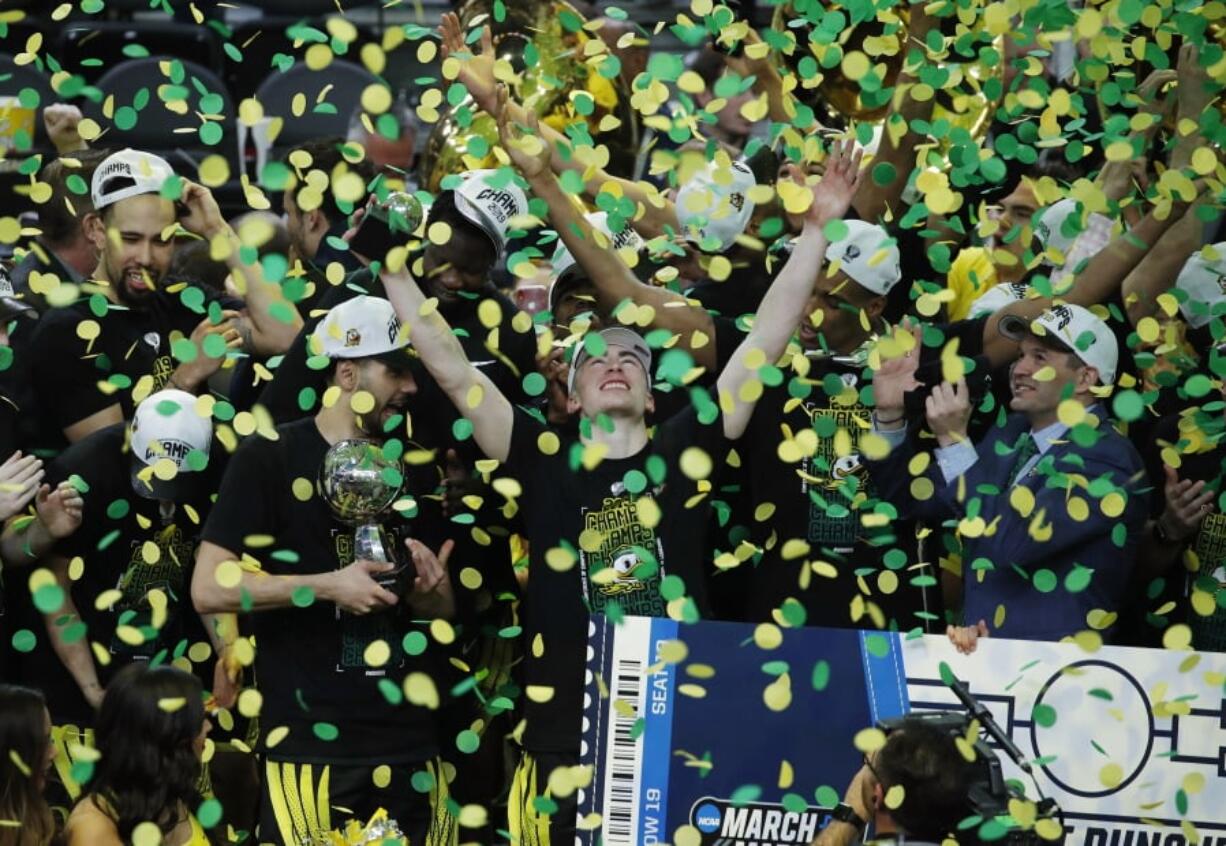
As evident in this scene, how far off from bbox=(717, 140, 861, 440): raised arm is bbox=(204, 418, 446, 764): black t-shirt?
3.13 feet

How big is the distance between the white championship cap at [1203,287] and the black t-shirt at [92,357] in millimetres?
2460

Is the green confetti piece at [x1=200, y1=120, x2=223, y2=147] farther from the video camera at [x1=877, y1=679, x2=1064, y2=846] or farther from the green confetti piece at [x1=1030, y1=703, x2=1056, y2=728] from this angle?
the green confetti piece at [x1=1030, y1=703, x2=1056, y2=728]

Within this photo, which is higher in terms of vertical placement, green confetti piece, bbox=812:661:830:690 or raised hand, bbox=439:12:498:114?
raised hand, bbox=439:12:498:114

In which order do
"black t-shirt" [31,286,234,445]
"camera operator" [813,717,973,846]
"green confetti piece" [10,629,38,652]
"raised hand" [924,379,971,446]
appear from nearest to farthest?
"camera operator" [813,717,973,846] → "raised hand" [924,379,971,446] → "green confetti piece" [10,629,38,652] → "black t-shirt" [31,286,234,445]

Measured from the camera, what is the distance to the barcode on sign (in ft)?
14.2

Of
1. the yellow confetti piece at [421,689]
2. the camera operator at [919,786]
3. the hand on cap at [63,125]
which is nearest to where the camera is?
the camera operator at [919,786]

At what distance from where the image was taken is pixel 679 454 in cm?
476

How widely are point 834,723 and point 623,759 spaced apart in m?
0.46

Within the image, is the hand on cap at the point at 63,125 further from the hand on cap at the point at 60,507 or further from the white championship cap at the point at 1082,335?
the white championship cap at the point at 1082,335

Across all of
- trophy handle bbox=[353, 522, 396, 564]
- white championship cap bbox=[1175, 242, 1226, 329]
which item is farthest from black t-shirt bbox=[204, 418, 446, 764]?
white championship cap bbox=[1175, 242, 1226, 329]

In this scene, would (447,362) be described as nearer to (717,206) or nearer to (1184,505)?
(717,206)

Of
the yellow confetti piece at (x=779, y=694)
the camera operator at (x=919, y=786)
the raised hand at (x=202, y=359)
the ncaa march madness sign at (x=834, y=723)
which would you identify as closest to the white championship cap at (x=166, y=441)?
the raised hand at (x=202, y=359)

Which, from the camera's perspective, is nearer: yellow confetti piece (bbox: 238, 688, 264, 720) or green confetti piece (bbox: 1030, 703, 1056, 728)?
green confetti piece (bbox: 1030, 703, 1056, 728)

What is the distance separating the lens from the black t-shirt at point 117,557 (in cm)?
502
